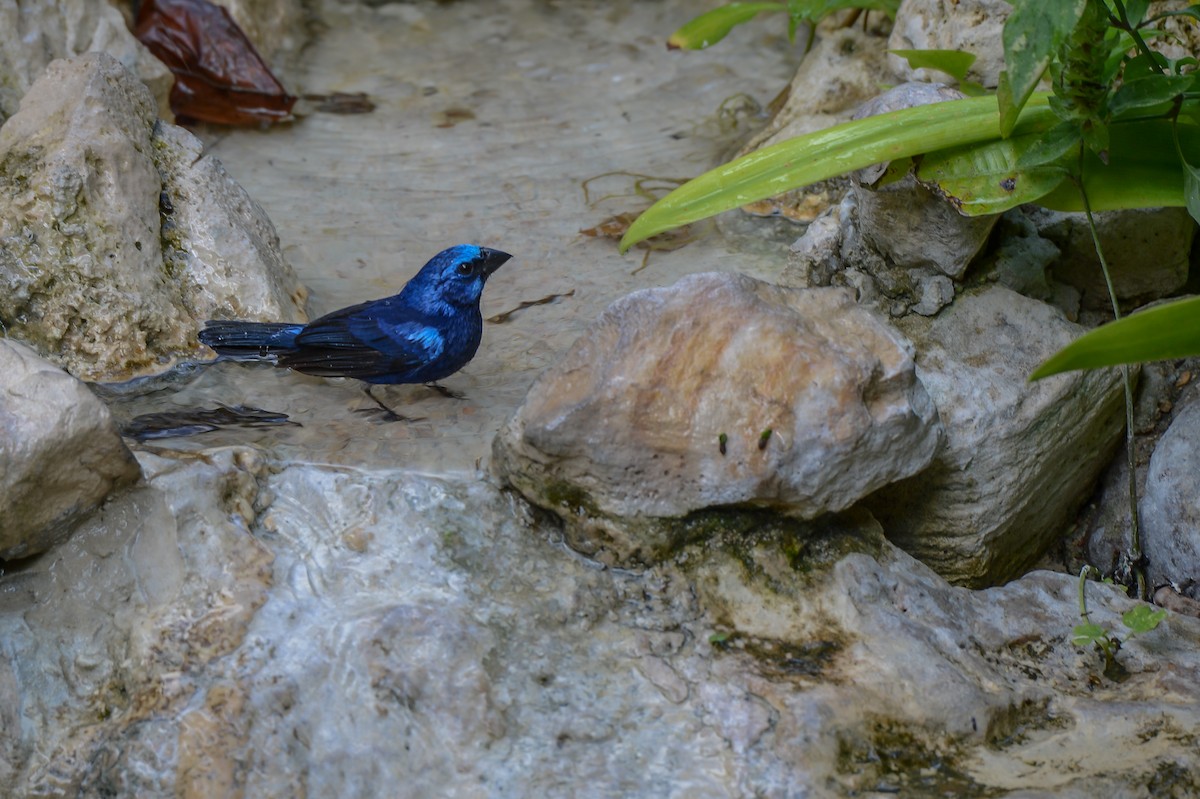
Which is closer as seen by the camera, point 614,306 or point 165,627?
point 165,627

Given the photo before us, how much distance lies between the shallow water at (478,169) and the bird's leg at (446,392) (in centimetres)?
3

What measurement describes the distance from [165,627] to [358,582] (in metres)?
0.45

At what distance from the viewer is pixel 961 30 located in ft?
14.6

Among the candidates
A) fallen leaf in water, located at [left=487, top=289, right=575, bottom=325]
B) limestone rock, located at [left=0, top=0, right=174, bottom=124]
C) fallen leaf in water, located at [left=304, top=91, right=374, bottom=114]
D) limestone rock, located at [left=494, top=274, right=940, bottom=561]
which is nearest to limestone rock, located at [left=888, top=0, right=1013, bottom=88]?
fallen leaf in water, located at [left=487, top=289, right=575, bottom=325]

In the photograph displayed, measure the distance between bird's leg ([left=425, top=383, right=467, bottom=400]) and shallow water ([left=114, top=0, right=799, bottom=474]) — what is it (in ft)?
0.10

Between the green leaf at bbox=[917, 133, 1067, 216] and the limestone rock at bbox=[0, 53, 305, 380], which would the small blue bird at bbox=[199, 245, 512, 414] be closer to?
the limestone rock at bbox=[0, 53, 305, 380]

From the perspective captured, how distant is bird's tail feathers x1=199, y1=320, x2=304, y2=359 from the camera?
3664mm

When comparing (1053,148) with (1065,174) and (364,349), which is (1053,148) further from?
(364,349)

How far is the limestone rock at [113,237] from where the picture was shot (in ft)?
12.2

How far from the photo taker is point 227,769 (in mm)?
2533

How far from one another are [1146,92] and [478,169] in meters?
3.23

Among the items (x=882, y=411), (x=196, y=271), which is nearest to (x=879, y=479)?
(x=882, y=411)

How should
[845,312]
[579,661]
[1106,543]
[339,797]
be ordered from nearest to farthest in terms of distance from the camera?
[339,797] → [579,661] → [845,312] → [1106,543]

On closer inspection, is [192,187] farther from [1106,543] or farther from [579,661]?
[1106,543]
